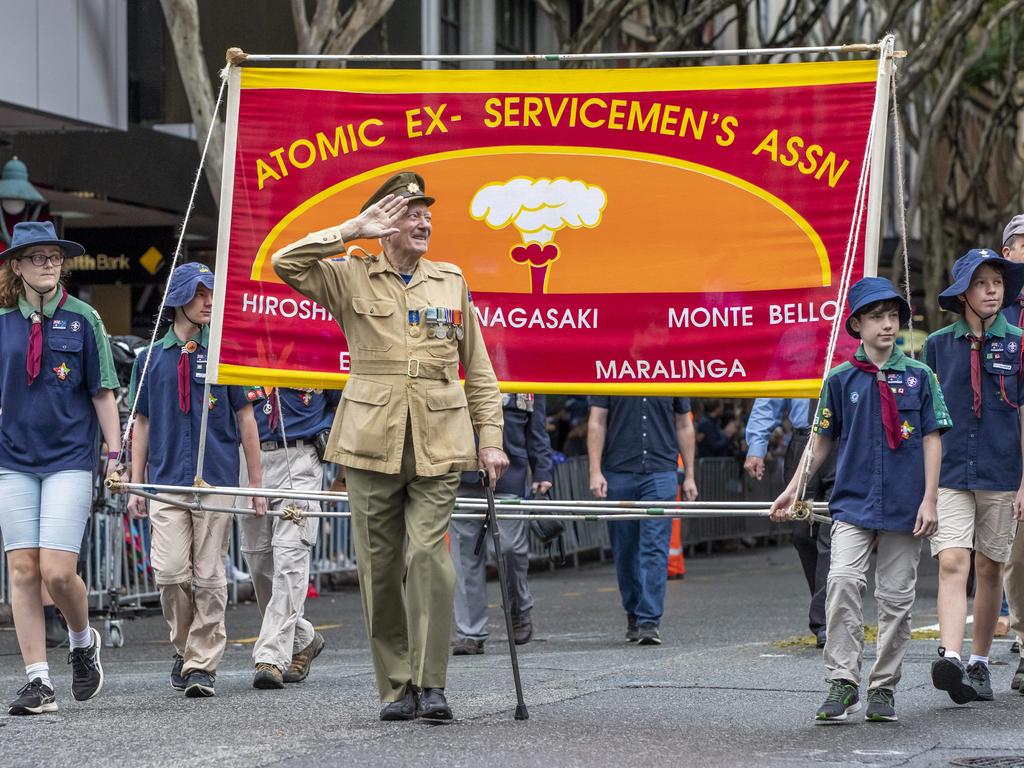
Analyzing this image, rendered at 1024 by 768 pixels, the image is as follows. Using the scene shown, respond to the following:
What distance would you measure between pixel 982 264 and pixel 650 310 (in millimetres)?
1498

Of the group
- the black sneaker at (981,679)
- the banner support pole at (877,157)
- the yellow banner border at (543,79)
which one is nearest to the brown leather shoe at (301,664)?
the yellow banner border at (543,79)

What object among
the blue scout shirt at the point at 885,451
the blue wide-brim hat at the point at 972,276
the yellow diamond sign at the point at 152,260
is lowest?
the blue scout shirt at the point at 885,451

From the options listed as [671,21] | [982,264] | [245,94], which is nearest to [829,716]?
[982,264]

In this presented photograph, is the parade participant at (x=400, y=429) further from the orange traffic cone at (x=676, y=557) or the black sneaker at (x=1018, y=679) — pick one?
the orange traffic cone at (x=676, y=557)

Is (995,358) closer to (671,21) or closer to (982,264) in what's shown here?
→ (982,264)

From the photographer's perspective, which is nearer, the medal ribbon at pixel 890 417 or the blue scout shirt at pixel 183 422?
the medal ribbon at pixel 890 417

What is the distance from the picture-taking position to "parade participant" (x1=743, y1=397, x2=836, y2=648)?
10.1 metres

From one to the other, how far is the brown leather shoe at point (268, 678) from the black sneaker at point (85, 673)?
804 mm

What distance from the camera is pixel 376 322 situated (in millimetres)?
7027

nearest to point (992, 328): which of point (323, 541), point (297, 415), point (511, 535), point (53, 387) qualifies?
point (297, 415)

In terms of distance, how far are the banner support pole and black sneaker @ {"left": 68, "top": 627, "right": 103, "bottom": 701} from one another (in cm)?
378

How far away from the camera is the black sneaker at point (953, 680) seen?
7363 mm

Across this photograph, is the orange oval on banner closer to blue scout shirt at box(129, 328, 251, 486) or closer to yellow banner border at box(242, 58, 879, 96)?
yellow banner border at box(242, 58, 879, 96)

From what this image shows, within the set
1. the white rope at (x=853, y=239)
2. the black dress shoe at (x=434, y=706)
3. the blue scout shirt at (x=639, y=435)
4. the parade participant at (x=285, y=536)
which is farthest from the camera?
the blue scout shirt at (x=639, y=435)
